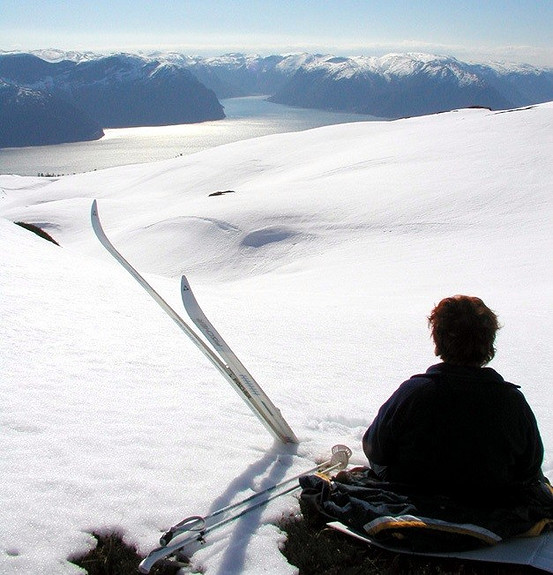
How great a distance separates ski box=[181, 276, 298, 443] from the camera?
3900 mm

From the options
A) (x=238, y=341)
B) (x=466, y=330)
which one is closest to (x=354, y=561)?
(x=466, y=330)

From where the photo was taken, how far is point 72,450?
3.76 meters

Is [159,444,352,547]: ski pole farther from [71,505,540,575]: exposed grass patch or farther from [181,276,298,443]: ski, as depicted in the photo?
[181,276,298,443]: ski

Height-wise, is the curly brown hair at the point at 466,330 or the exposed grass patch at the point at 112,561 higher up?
the curly brown hair at the point at 466,330

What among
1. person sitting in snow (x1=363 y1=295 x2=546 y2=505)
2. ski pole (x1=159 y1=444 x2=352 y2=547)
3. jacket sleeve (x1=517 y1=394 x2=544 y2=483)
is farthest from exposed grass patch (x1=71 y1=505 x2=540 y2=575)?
jacket sleeve (x1=517 y1=394 x2=544 y2=483)

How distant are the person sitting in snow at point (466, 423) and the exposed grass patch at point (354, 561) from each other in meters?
0.34

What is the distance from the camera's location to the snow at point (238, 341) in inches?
130

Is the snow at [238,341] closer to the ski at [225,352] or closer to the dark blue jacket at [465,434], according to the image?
the ski at [225,352]

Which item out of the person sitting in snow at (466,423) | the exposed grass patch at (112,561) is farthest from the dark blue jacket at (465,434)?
the exposed grass patch at (112,561)

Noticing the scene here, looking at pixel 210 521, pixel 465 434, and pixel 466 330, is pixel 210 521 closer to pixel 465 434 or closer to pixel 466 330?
pixel 465 434

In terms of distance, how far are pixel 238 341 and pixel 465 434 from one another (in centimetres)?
528

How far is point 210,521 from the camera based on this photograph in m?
3.20

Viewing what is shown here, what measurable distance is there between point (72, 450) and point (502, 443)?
2.61m

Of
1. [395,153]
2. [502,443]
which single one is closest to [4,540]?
[502,443]
